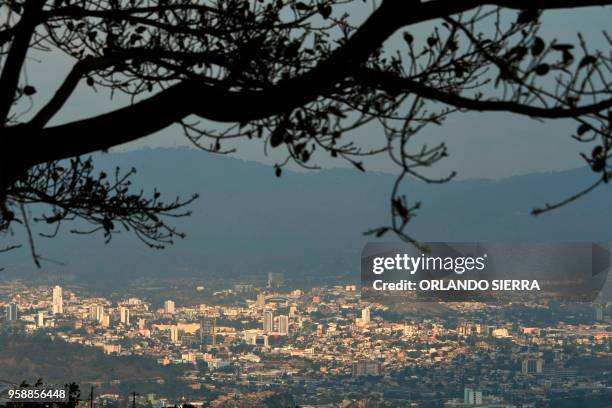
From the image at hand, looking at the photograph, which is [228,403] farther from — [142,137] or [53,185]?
[142,137]

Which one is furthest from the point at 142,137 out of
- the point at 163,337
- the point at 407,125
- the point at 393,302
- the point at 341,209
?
the point at 341,209

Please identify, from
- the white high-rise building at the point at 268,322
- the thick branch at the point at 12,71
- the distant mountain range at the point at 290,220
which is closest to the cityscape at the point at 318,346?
the white high-rise building at the point at 268,322

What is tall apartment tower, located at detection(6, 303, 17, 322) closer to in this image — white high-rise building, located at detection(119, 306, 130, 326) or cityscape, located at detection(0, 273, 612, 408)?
cityscape, located at detection(0, 273, 612, 408)

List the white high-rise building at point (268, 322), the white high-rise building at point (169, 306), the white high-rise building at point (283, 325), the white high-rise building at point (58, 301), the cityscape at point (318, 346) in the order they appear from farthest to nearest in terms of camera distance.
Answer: the white high-rise building at point (169, 306)
the white high-rise building at point (58, 301)
the white high-rise building at point (268, 322)
the white high-rise building at point (283, 325)
the cityscape at point (318, 346)

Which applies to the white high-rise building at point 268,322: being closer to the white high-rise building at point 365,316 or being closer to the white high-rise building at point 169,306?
the white high-rise building at point 365,316

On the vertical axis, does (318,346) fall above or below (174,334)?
below

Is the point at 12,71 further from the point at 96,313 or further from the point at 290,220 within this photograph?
the point at 290,220

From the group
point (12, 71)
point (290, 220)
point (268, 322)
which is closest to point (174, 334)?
point (268, 322)

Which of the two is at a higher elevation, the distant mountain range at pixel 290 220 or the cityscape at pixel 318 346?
the distant mountain range at pixel 290 220
